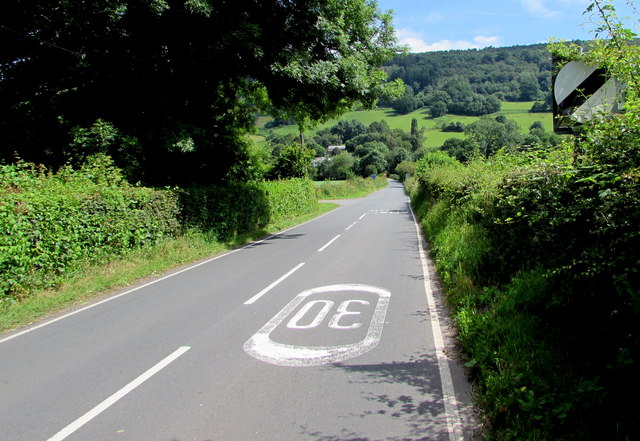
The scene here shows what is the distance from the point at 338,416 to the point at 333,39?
15.9 m

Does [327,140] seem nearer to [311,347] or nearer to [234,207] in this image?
[234,207]

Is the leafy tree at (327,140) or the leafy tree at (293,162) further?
the leafy tree at (327,140)

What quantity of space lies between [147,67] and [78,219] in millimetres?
8658

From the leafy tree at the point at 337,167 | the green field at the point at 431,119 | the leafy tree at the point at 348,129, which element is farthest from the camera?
the leafy tree at the point at 348,129

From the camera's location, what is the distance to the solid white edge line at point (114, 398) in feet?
12.2

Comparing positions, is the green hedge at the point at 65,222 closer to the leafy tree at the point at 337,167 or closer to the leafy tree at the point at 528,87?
the leafy tree at the point at 337,167

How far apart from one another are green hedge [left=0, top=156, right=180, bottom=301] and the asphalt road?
1.62 metres

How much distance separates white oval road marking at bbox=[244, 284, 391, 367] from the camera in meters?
5.15

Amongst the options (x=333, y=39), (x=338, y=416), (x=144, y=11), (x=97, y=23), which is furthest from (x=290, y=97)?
(x=338, y=416)

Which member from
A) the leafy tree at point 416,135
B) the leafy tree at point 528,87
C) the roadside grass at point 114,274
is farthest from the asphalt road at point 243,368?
the leafy tree at point 416,135

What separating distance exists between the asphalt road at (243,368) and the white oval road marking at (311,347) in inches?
1.0

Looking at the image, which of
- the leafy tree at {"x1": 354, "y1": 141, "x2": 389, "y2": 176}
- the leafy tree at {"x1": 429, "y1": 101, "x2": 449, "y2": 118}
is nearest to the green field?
the leafy tree at {"x1": 429, "y1": 101, "x2": 449, "y2": 118}

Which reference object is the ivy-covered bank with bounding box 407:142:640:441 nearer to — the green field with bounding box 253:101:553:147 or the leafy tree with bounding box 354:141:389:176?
the green field with bounding box 253:101:553:147

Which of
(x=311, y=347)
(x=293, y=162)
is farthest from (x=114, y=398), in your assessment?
(x=293, y=162)
